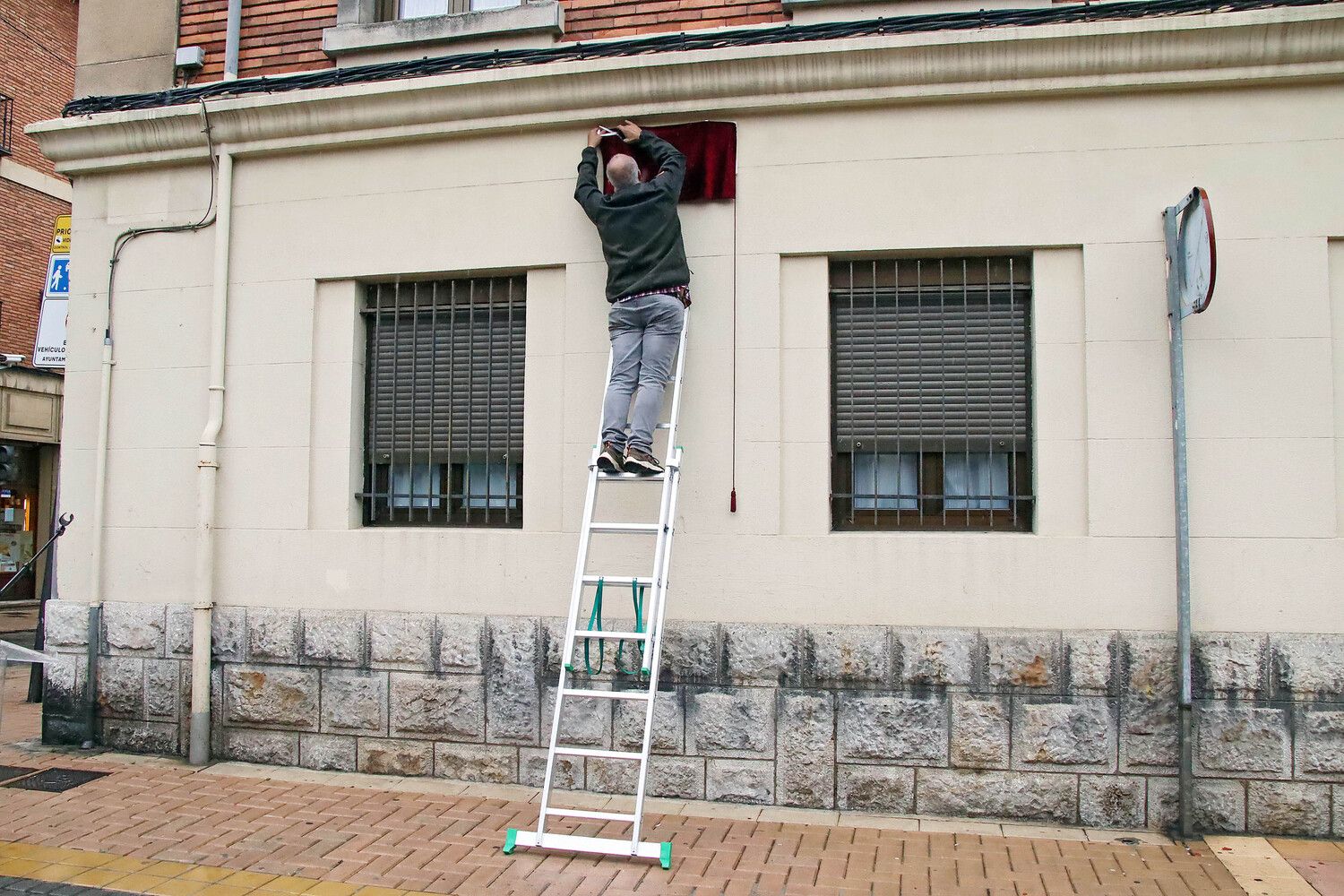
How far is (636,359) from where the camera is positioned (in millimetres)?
5926

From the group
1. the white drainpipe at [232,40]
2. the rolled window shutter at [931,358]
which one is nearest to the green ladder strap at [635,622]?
the rolled window shutter at [931,358]

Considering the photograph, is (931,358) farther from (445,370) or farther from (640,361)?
(445,370)

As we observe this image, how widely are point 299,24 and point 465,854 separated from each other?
18.7ft

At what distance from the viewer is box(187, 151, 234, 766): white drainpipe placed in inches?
268

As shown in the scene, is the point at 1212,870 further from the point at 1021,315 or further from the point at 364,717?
the point at 364,717

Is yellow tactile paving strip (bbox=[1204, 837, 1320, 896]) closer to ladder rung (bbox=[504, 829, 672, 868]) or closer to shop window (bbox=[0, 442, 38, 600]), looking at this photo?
ladder rung (bbox=[504, 829, 672, 868])

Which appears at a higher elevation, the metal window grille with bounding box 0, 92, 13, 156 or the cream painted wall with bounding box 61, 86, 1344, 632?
the metal window grille with bounding box 0, 92, 13, 156

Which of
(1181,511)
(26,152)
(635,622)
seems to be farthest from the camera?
(26,152)

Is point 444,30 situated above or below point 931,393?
above

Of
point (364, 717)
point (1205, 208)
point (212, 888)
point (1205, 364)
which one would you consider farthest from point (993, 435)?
point (212, 888)

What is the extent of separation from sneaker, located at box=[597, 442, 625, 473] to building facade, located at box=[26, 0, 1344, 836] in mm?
617

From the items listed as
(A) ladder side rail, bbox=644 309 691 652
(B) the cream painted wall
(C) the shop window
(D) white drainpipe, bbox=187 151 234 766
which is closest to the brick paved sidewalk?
(D) white drainpipe, bbox=187 151 234 766

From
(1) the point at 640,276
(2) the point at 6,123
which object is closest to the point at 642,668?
(1) the point at 640,276

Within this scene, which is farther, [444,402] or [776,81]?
[444,402]
